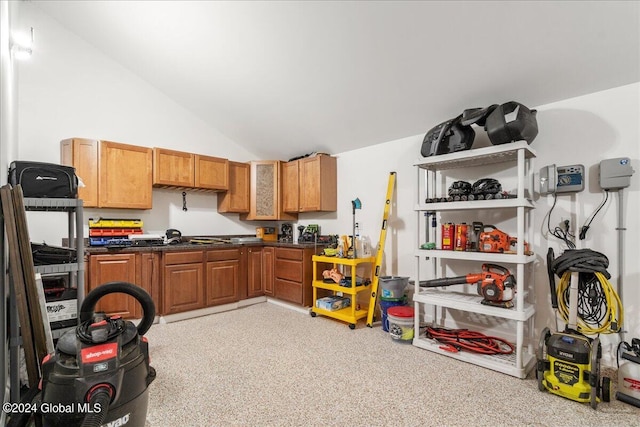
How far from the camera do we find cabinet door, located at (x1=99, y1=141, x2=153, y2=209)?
363 centimetres

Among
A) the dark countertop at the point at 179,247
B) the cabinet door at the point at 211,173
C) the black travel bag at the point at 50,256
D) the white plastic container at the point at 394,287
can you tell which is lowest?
the white plastic container at the point at 394,287

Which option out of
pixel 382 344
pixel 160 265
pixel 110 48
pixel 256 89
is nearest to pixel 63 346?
pixel 382 344

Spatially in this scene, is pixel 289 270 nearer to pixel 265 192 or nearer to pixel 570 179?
pixel 265 192

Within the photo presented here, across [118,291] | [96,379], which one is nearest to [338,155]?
[118,291]

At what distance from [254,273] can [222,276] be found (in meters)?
0.53

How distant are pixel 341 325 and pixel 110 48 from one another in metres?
4.60

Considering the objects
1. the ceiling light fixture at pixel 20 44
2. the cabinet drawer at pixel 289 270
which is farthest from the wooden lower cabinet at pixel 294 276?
the ceiling light fixture at pixel 20 44

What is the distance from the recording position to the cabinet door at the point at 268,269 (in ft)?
14.6

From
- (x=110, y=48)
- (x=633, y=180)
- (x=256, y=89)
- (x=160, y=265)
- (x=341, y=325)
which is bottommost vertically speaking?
(x=341, y=325)

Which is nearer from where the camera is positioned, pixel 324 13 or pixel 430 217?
pixel 324 13

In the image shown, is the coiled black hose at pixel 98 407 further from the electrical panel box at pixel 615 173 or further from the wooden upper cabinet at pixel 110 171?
the wooden upper cabinet at pixel 110 171

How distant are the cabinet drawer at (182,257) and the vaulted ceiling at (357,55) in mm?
2056

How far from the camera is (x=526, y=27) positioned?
214 centimetres

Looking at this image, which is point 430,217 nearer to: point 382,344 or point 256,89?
point 382,344
